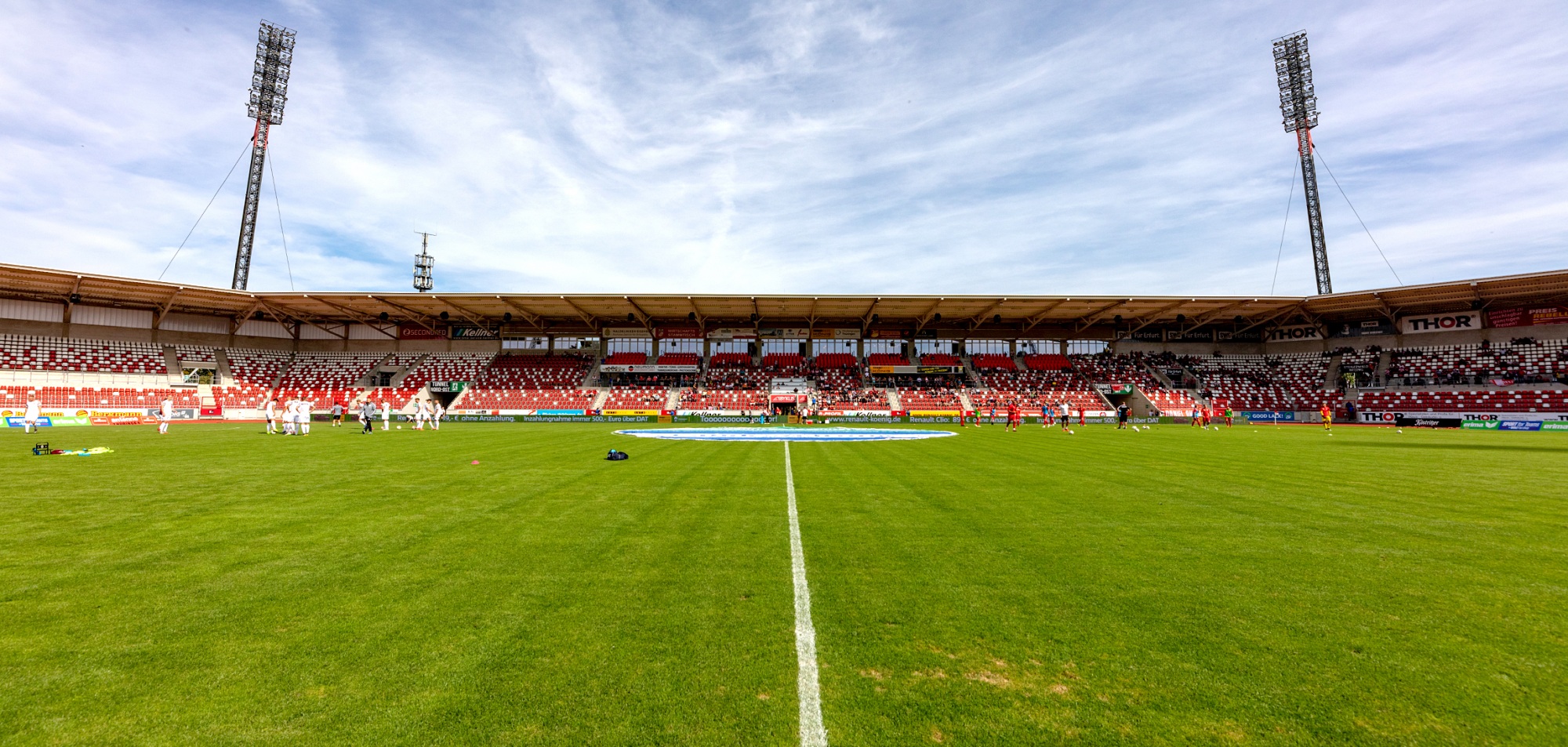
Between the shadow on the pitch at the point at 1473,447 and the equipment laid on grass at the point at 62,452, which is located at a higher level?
the equipment laid on grass at the point at 62,452

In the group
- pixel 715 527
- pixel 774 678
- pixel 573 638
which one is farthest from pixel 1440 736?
pixel 715 527

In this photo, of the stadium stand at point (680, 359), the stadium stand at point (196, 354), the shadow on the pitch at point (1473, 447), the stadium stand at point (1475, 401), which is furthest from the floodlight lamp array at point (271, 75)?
the stadium stand at point (1475, 401)

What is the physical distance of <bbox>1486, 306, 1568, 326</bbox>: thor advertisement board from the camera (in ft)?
133

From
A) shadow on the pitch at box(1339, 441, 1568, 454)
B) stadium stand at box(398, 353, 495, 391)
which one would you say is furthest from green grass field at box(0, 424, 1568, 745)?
stadium stand at box(398, 353, 495, 391)

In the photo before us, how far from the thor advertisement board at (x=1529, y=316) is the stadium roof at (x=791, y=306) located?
0.58 meters

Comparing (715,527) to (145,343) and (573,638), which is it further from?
(145,343)

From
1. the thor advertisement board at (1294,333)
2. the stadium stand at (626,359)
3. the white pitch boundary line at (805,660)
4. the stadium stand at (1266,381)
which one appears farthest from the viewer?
the stadium stand at (626,359)

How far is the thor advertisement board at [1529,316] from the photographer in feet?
133

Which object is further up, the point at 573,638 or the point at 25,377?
the point at 25,377

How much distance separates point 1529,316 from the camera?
41.7m

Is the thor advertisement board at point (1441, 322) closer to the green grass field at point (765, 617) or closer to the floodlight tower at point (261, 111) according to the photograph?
the green grass field at point (765, 617)

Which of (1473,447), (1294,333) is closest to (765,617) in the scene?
(1473,447)

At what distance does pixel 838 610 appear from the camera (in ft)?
13.7

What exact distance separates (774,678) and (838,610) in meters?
1.11
